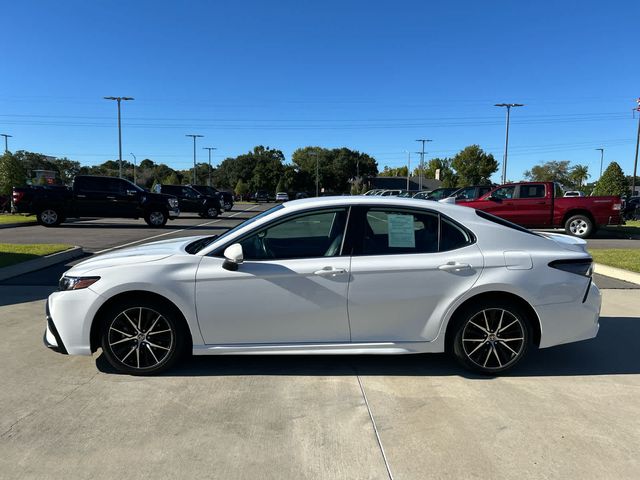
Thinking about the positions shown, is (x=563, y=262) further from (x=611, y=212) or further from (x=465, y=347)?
(x=611, y=212)

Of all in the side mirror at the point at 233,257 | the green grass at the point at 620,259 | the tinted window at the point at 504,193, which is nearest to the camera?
the side mirror at the point at 233,257

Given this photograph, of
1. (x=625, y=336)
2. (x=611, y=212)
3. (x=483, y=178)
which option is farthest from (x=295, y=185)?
(x=625, y=336)

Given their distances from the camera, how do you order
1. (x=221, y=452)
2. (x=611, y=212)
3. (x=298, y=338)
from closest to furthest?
(x=221, y=452) → (x=298, y=338) → (x=611, y=212)

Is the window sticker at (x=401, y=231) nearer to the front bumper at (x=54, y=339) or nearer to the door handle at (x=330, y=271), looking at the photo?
the door handle at (x=330, y=271)

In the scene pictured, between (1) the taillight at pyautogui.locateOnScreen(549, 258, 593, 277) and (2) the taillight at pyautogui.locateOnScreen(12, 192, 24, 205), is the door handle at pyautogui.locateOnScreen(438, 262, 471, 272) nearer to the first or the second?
(1) the taillight at pyautogui.locateOnScreen(549, 258, 593, 277)

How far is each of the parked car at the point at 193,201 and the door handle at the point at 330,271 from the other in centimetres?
2372

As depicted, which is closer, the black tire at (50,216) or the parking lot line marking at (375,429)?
the parking lot line marking at (375,429)

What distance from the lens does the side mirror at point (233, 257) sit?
375 centimetres

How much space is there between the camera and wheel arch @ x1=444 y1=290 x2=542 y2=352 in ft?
13.3

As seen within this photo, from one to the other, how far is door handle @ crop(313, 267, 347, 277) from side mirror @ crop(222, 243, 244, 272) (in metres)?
0.63

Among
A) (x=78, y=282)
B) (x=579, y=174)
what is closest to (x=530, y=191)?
(x=78, y=282)

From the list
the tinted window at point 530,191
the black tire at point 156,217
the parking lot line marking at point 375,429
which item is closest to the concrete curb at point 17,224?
the black tire at point 156,217

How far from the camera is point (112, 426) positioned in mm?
3318

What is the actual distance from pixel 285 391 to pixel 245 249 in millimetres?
1215
